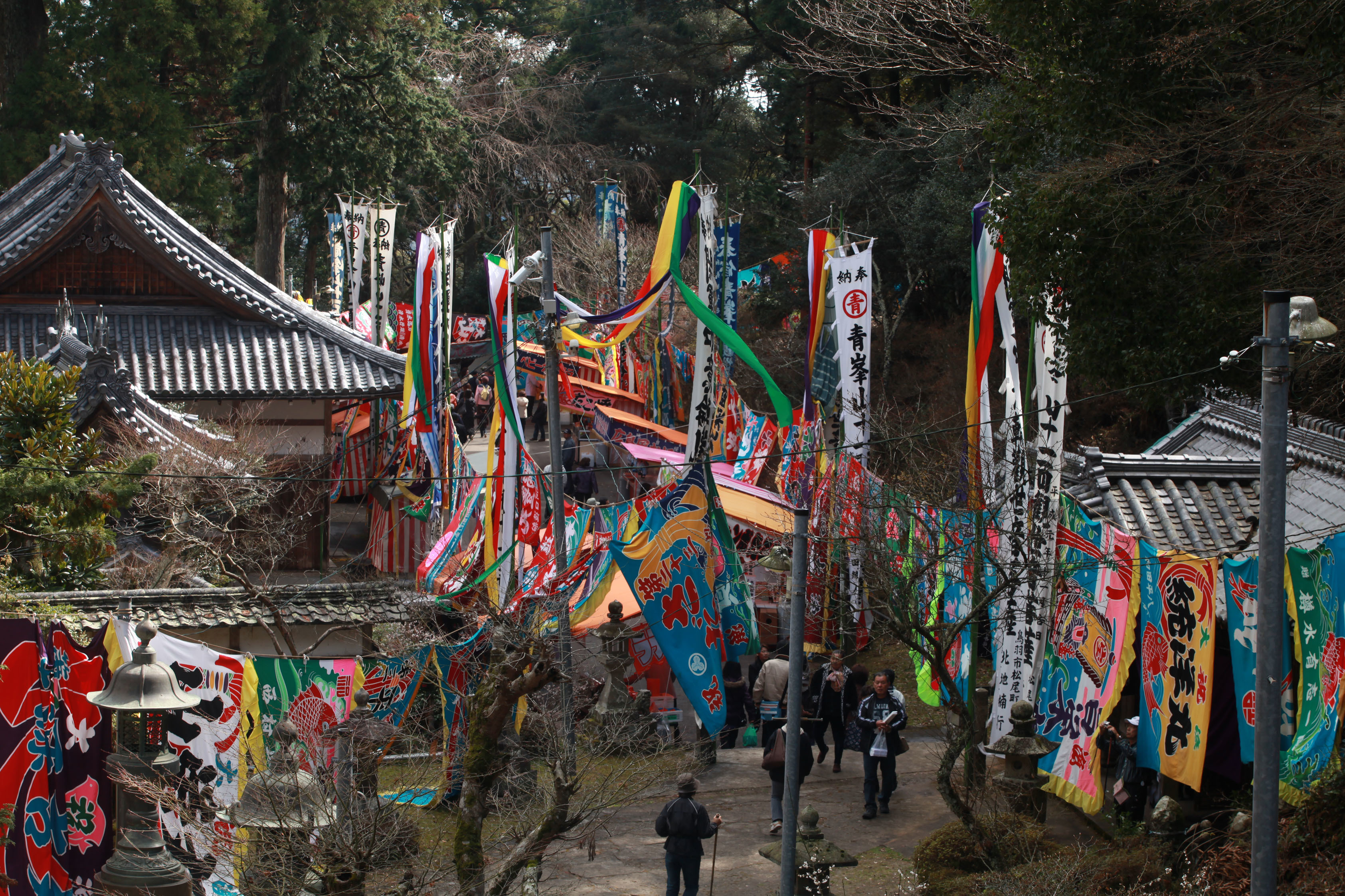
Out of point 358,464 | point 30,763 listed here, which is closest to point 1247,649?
point 30,763

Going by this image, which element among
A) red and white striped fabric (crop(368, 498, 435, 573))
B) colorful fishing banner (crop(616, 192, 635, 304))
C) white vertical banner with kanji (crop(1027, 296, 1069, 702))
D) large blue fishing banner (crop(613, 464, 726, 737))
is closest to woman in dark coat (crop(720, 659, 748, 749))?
large blue fishing banner (crop(613, 464, 726, 737))

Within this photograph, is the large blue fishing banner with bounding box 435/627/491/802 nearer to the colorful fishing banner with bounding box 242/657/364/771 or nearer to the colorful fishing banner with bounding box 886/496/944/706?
the colorful fishing banner with bounding box 242/657/364/771

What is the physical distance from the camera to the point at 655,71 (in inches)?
1481

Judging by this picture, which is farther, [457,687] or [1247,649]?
[457,687]

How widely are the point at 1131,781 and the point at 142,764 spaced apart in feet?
25.5

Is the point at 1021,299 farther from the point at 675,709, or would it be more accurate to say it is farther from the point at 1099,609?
the point at 675,709

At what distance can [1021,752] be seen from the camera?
9.77 m

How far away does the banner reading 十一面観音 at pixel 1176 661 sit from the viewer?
9336 millimetres

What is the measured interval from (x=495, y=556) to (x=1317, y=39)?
9.36 m

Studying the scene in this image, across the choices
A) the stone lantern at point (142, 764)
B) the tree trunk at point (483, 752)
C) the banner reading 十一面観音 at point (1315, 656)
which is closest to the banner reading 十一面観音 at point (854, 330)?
the banner reading 十一面観音 at point (1315, 656)

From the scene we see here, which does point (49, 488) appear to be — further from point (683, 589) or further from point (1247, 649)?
point (1247, 649)

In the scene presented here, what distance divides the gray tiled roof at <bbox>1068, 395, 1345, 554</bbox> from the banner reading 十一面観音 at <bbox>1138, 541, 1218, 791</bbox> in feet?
3.69

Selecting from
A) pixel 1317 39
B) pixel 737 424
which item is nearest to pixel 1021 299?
pixel 1317 39

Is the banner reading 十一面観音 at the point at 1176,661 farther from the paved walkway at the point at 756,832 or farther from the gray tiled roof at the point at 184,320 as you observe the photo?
the gray tiled roof at the point at 184,320
